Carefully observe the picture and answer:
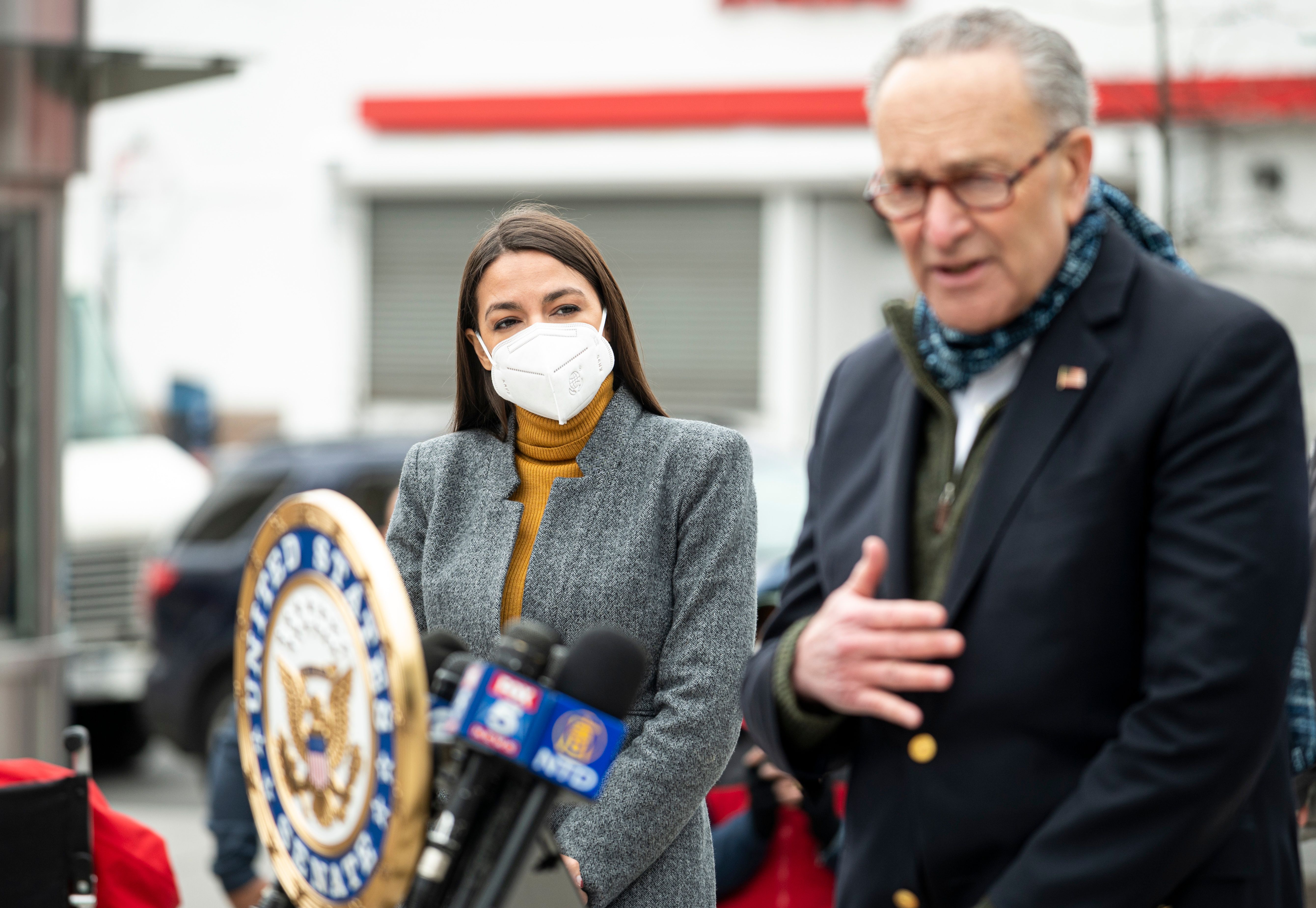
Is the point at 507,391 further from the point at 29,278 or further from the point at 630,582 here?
the point at 29,278

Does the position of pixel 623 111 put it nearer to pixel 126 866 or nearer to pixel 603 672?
pixel 126 866

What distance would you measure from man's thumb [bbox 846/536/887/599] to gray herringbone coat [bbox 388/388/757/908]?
2.65 feet

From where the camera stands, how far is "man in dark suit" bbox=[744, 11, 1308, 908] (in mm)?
1804

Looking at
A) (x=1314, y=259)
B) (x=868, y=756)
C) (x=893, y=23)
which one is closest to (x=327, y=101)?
(x=893, y=23)

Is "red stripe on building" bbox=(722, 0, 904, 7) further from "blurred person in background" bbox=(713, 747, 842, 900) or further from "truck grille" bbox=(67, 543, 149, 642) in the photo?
"blurred person in background" bbox=(713, 747, 842, 900)

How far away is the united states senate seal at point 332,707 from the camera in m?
1.60

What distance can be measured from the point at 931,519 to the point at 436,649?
2.07 feet

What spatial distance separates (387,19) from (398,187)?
212cm

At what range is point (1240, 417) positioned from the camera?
1.84 meters

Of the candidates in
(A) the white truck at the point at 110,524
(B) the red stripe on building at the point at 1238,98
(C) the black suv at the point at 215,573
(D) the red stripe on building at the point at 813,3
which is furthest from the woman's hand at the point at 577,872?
(D) the red stripe on building at the point at 813,3

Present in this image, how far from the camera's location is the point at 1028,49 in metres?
1.87

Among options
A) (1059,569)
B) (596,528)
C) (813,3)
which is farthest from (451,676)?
(813,3)

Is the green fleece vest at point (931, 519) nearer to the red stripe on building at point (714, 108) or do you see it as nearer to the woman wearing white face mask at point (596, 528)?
the woman wearing white face mask at point (596, 528)

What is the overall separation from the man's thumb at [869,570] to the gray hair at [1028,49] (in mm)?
523
